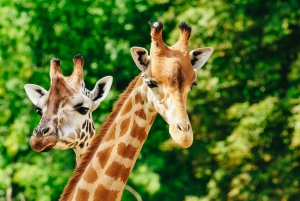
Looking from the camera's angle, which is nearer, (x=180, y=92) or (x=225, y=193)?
(x=180, y=92)

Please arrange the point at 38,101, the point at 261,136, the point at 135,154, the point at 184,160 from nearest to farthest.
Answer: the point at 135,154
the point at 38,101
the point at 261,136
the point at 184,160

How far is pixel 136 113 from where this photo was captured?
6242 millimetres

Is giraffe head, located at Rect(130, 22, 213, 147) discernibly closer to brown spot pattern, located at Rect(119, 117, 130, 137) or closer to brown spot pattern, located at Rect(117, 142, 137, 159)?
brown spot pattern, located at Rect(119, 117, 130, 137)

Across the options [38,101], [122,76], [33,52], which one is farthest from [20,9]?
[38,101]

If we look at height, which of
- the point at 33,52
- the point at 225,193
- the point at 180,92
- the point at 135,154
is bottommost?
the point at 135,154

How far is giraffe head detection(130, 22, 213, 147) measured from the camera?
579cm

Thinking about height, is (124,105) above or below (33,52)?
below

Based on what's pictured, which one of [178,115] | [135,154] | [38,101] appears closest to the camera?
[178,115]

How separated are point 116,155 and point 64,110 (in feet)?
3.85

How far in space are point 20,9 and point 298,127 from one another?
694 cm

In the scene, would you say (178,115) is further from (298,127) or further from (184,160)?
(184,160)

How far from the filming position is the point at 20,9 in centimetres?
1919

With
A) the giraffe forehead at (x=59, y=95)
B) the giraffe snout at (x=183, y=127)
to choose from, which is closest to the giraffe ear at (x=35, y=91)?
the giraffe forehead at (x=59, y=95)

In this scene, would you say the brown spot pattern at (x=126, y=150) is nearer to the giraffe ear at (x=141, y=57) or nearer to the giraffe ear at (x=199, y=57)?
the giraffe ear at (x=141, y=57)
